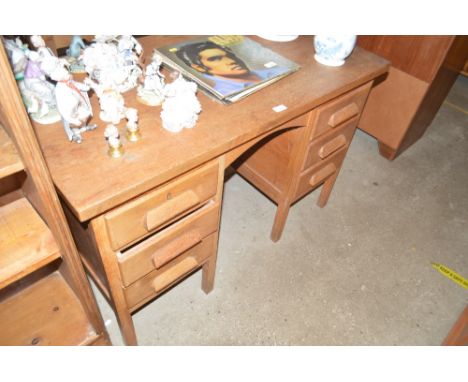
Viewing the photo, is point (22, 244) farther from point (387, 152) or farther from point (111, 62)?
point (387, 152)

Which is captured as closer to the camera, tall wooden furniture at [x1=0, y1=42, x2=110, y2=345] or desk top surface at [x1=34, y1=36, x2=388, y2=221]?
tall wooden furniture at [x1=0, y1=42, x2=110, y2=345]

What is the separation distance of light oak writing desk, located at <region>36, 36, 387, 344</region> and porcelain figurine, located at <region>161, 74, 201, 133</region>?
27mm

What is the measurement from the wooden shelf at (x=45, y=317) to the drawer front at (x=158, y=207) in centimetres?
41

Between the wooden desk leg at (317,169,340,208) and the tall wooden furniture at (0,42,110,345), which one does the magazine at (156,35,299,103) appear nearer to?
the tall wooden furniture at (0,42,110,345)

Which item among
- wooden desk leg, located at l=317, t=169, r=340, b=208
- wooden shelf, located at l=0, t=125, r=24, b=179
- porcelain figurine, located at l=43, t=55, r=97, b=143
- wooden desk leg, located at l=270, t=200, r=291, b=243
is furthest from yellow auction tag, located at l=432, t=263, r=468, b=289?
wooden shelf, located at l=0, t=125, r=24, b=179

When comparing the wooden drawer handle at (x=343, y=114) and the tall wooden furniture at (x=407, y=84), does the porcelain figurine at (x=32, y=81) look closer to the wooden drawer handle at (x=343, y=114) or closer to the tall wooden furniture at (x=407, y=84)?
the wooden drawer handle at (x=343, y=114)

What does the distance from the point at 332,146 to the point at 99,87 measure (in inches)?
34.9

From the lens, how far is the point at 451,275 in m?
1.66

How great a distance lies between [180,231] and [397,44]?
1.51m

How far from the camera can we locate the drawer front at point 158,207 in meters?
0.84

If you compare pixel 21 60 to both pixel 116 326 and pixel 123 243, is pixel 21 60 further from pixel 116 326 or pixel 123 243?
pixel 116 326

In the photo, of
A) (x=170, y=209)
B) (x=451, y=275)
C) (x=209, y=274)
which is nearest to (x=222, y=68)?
(x=170, y=209)

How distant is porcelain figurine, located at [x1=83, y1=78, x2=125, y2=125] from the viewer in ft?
2.95

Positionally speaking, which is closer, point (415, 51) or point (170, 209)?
point (170, 209)
